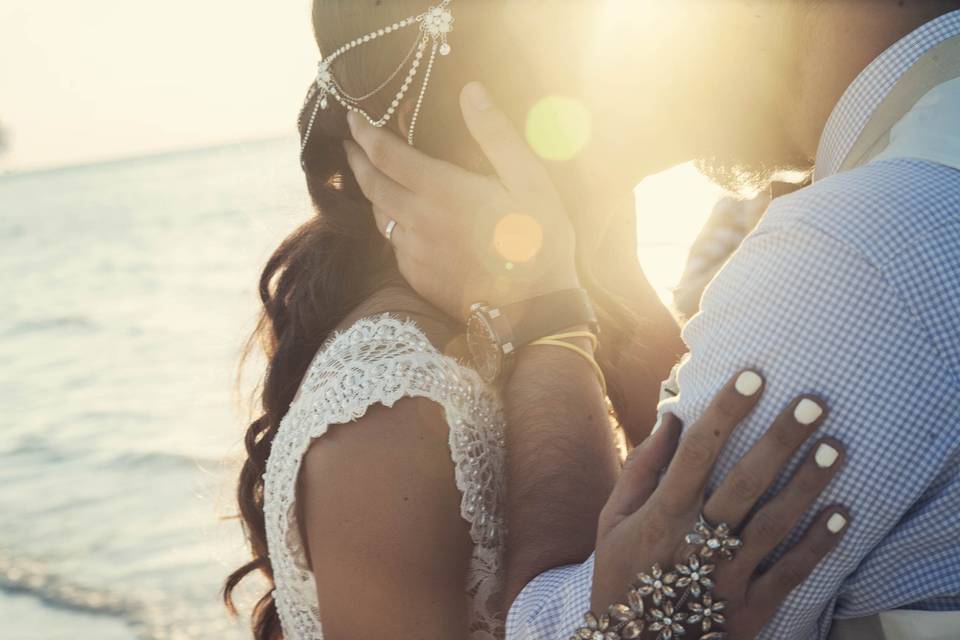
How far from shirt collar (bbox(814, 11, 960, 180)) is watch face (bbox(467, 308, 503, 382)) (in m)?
0.84

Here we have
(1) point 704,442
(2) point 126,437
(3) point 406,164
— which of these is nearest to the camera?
(1) point 704,442

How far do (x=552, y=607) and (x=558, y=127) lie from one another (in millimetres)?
1343

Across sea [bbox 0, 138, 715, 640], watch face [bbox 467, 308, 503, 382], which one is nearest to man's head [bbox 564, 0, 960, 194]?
sea [bbox 0, 138, 715, 640]

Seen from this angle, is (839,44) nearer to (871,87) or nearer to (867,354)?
(871,87)

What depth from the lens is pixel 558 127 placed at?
2.42 meters

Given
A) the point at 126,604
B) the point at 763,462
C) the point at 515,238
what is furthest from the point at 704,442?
the point at 126,604

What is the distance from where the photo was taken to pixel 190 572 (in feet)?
19.4

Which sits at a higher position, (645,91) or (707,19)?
(707,19)

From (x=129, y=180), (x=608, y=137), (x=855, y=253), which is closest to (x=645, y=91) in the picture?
(x=608, y=137)

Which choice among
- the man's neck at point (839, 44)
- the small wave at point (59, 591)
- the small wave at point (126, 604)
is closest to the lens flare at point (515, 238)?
the man's neck at point (839, 44)

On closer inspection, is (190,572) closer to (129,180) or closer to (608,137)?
(608,137)

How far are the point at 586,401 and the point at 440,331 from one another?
41cm

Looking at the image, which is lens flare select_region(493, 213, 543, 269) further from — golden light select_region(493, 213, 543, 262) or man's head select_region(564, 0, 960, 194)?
man's head select_region(564, 0, 960, 194)

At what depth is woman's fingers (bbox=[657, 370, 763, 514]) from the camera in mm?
1283
